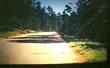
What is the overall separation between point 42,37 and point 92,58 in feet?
2.69

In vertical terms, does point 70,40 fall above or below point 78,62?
above

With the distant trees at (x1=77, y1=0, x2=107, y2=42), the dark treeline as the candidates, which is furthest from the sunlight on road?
the distant trees at (x1=77, y1=0, x2=107, y2=42)

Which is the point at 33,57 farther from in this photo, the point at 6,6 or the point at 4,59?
the point at 6,6

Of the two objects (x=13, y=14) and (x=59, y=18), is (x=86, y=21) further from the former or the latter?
(x=13, y=14)

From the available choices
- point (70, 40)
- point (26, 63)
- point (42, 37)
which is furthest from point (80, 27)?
point (26, 63)

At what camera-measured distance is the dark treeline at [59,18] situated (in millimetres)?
4895

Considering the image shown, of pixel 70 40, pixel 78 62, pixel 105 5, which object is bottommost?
pixel 78 62

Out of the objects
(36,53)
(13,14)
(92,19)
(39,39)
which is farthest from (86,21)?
(13,14)

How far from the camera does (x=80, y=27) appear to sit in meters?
4.99

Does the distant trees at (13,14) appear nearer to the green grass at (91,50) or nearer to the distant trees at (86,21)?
the distant trees at (86,21)

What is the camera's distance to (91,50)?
4.94 metres

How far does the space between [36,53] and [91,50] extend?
83cm

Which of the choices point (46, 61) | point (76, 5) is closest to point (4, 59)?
point (46, 61)

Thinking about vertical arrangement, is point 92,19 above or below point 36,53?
above
